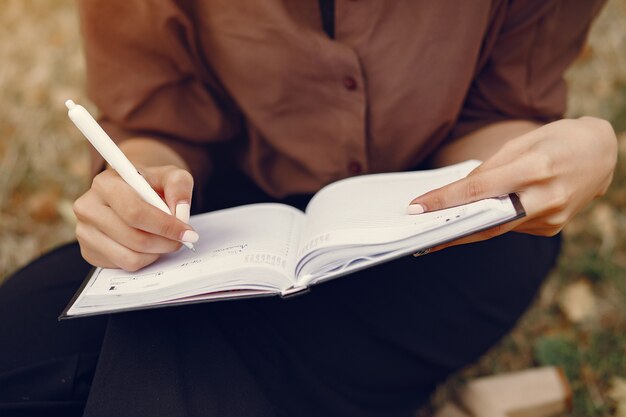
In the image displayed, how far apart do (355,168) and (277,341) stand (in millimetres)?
325

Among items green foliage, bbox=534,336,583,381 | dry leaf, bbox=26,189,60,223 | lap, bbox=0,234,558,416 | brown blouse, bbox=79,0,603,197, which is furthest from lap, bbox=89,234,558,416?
dry leaf, bbox=26,189,60,223

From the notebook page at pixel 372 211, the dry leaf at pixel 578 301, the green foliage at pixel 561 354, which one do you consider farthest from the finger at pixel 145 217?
the dry leaf at pixel 578 301

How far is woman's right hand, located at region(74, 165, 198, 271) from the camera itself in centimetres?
68

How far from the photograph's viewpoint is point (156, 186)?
0.78m

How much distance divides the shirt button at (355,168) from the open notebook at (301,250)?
→ 21 cm

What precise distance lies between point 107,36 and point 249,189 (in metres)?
0.37

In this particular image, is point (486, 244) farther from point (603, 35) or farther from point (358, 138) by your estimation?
point (603, 35)

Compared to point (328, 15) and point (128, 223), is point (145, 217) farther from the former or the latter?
point (328, 15)

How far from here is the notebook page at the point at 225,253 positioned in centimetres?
66

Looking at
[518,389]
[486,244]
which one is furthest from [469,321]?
[518,389]

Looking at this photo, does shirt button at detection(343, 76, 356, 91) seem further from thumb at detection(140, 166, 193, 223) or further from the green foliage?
the green foliage

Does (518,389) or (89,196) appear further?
(518,389)

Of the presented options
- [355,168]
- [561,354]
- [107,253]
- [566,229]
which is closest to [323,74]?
[355,168]

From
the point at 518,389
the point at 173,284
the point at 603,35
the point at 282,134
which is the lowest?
the point at 603,35
